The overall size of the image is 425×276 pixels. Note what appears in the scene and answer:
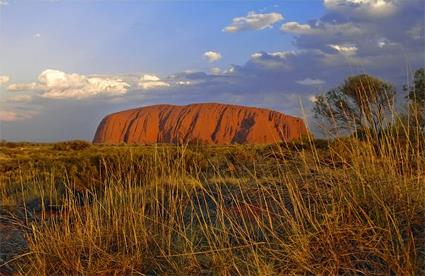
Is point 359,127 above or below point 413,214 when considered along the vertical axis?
above

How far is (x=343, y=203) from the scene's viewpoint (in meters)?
4.82

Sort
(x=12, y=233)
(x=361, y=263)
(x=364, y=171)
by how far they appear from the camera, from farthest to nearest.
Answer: (x=12, y=233) < (x=364, y=171) < (x=361, y=263)

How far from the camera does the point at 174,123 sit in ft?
25.0

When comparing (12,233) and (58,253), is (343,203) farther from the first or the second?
(12,233)

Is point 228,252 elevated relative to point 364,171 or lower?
lower

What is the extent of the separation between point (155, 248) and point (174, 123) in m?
2.50

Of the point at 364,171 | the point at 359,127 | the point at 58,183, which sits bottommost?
the point at 58,183

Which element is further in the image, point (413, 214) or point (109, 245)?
point (109, 245)

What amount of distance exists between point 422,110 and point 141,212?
340 cm

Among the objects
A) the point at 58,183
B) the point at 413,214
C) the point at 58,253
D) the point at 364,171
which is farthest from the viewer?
the point at 58,183

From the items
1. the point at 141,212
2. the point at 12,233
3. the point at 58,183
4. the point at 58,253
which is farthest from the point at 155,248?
the point at 58,183

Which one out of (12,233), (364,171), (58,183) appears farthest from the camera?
(58,183)

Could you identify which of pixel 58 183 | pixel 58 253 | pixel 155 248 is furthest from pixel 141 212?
pixel 58 183

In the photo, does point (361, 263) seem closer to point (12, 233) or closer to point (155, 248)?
point (155, 248)
